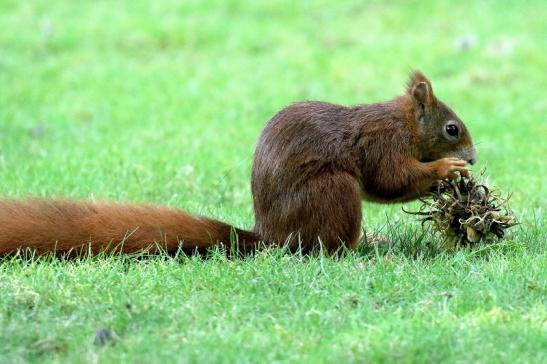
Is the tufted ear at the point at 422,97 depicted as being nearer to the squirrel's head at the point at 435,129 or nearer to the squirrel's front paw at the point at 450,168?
the squirrel's head at the point at 435,129

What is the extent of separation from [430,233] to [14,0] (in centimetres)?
1038

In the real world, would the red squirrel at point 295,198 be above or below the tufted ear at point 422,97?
below

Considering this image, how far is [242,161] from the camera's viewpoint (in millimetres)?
7605

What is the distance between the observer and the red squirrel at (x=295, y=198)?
15.4 feet

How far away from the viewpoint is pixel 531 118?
30.9 feet

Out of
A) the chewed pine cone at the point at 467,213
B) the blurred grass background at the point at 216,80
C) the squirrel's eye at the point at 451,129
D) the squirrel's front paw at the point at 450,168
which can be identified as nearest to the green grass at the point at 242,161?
the blurred grass background at the point at 216,80

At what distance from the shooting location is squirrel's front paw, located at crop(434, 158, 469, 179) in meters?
4.99

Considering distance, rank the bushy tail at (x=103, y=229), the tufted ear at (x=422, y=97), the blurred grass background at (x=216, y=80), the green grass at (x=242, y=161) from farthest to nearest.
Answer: the blurred grass background at (x=216, y=80) < the tufted ear at (x=422, y=97) < the bushy tail at (x=103, y=229) < the green grass at (x=242, y=161)

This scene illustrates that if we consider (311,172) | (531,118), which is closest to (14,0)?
(531,118)

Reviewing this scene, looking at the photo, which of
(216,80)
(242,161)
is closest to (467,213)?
(242,161)

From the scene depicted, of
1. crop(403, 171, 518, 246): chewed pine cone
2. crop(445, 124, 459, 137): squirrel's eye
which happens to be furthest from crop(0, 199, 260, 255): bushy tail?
crop(445, 124, 459, 137): squirrel's eye

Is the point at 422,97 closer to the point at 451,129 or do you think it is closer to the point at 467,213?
the point at 451,129

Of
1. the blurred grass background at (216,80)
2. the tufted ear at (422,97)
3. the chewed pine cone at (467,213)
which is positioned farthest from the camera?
the blurred grass background at (216,80)

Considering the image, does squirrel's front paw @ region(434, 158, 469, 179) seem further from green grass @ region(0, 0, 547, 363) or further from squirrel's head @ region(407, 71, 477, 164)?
green grass @ region(0, 0, 547, 363)
